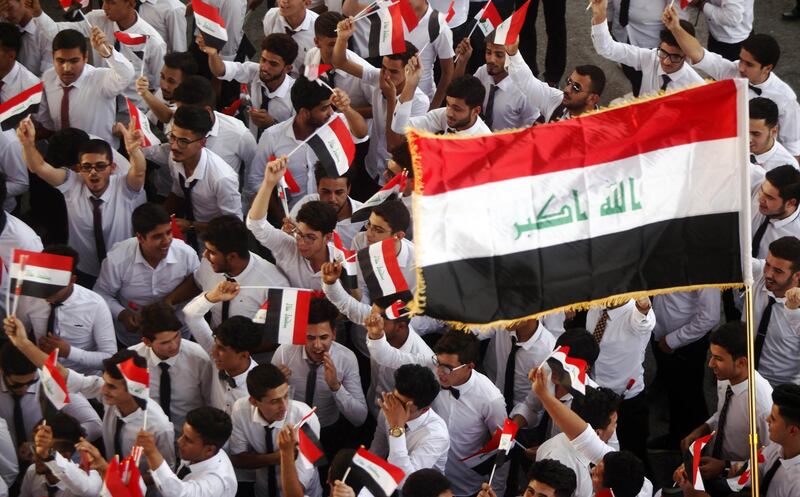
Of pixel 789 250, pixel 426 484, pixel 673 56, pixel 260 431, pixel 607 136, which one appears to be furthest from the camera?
pixel 673 56

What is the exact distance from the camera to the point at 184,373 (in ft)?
25.0

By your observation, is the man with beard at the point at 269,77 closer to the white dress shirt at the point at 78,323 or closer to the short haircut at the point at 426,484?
the white dress shirt at the point at 78,323

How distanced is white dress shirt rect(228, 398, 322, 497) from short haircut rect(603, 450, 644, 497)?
1.67 meters

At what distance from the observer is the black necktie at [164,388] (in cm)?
755

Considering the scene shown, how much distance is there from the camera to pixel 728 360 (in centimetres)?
732

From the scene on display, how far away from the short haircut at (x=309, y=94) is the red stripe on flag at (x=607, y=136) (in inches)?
146

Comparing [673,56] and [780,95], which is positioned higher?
[673,56]

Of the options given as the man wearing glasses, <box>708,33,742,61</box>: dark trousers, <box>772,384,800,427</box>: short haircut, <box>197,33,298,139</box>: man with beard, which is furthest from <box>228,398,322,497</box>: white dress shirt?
<box>708,33,742,61</box>: dark trousers

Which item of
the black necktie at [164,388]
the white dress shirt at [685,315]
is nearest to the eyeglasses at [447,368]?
the black necktie at [164,388]

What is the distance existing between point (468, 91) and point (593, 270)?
3.89 m

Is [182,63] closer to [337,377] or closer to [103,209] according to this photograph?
[103,209]

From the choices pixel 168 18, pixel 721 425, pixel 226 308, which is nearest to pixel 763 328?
pixel 721 425

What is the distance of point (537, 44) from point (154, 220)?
629cm

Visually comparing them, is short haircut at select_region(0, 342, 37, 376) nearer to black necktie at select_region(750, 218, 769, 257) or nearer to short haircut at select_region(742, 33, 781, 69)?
black necktie at select_region(750, 218, 769, 257)
